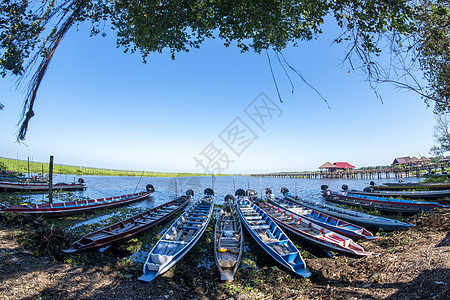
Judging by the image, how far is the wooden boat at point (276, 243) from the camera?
6.91 meters

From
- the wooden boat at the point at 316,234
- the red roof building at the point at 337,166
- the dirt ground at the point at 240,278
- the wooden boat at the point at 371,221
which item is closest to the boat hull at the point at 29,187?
the dirt ground at the point at 240,278

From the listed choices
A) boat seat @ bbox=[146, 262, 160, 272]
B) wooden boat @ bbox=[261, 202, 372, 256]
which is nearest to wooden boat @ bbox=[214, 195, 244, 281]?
boat seat @ bbox=[146, 262, 160, 272]

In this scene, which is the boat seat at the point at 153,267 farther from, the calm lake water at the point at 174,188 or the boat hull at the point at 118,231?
the calm lake water at the point at 174,188

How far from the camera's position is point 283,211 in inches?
541

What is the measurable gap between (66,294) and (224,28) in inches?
291

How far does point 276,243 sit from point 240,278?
235 cm

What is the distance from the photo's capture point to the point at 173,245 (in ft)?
27.3

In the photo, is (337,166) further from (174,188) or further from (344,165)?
(174,188)

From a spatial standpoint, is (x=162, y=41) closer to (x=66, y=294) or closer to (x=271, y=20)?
(x=271, y=20)

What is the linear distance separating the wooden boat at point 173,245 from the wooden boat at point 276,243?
2848 mm

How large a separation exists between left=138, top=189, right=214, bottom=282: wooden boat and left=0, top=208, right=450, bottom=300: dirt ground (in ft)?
1.23

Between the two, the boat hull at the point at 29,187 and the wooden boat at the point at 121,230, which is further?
the boat hull at the point at 29,187

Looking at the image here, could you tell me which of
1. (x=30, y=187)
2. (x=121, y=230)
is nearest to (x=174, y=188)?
(x=30, y=187)

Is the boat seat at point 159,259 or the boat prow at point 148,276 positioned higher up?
the boat seat at point 159,259
